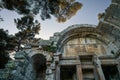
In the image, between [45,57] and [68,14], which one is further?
[68,14]

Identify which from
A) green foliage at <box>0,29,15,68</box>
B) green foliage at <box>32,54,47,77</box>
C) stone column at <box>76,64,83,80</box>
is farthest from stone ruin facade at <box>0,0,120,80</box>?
green foliage at <box>0,29,15,68</box>

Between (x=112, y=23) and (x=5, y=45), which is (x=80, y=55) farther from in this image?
(x=5, y=45)

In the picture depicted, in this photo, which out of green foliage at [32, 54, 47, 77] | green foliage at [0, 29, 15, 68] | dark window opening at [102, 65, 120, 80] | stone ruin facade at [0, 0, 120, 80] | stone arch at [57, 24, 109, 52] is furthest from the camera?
green foliage at [0, 29, 15, 68]

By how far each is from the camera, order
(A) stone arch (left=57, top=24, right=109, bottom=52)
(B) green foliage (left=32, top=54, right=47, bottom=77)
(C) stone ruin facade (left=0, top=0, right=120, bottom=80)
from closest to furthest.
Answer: (C) stone ruin facade (left=0, top=0, right=120, bottom=80) < (B) green foliage (left=32, top=54, right=47, bottom=77) < (A) stone arch (left=57, top=24, right=109, bottom=52)

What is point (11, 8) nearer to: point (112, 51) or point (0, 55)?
point (0, 55)

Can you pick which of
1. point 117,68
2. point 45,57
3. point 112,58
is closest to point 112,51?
point 112,58

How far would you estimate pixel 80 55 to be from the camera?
7.90 meters

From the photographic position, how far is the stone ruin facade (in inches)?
275

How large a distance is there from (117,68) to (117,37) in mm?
2128

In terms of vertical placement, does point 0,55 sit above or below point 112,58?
above

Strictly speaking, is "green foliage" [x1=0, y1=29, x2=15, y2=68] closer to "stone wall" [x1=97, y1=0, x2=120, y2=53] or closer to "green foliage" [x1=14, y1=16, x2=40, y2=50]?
"green foliage" [x1=14, y1=16, x2=40, y2=50]

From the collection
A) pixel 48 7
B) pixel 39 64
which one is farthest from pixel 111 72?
pixel 48 7

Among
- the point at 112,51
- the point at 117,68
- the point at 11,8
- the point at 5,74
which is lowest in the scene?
the point at 5,74

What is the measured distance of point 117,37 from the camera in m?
8.52
